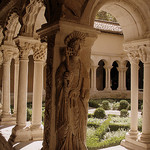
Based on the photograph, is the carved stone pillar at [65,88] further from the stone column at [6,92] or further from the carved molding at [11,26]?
the stone column at [6,92]

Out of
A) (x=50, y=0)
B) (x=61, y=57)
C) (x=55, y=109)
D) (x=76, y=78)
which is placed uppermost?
(x=50, y=0)

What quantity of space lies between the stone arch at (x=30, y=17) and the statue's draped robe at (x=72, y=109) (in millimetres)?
2535

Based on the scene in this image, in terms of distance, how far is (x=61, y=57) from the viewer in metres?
3.82

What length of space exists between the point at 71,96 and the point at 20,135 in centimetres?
268

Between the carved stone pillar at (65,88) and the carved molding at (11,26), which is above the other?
the carved molding at (11,26)

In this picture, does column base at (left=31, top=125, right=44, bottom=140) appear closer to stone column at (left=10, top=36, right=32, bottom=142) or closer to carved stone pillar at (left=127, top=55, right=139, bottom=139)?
stone column at (left=10, top=36, right=32, bottom=142)

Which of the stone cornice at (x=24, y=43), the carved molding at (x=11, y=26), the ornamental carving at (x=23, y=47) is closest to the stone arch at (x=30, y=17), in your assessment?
the stone cornice at (x=24, y=43)

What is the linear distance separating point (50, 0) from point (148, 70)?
3.02 m

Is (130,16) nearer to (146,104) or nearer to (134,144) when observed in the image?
(146,104)

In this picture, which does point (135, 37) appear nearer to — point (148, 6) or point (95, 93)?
point (148, 6)

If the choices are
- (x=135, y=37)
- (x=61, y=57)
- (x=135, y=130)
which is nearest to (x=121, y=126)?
(x=135, y=130)

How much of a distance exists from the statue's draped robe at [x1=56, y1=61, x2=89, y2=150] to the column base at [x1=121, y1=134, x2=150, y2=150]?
195 centimetres

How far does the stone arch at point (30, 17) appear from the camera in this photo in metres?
5.50

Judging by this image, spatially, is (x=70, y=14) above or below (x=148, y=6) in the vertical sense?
below
